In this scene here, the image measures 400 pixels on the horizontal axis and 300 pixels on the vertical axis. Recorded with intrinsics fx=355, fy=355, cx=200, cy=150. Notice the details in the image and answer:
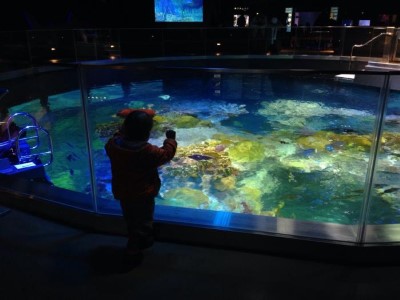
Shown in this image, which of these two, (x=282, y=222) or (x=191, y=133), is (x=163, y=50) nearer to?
(x=191, y=133)

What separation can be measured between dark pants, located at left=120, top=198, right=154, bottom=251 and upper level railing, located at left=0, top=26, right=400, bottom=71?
10.3 meters

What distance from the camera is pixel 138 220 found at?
247 cm

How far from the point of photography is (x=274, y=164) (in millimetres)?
6168

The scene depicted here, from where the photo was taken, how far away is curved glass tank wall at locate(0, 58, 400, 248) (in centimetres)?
268

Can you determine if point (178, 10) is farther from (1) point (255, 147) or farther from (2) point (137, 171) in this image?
(2) point (137, 171)

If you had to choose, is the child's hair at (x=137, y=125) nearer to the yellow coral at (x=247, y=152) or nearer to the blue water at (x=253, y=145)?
the blue water at (x=253, y=145)

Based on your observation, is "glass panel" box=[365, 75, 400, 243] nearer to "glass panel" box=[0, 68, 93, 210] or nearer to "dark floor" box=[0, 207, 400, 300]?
"dark floor" box=[0, 207, 400, 300]

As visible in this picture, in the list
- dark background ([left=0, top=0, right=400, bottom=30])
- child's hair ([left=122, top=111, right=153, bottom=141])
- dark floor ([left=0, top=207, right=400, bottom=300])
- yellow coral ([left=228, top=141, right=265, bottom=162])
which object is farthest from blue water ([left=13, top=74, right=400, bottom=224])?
dark background ([left=0, top=0, right=400, bottom=30])

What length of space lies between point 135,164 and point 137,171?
0.06m

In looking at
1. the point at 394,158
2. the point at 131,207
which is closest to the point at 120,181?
the point at 131,207

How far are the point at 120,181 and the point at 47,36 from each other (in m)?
11.0

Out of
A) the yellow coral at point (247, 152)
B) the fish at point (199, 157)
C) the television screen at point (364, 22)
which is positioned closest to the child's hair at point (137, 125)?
the fish at point (199, 157)

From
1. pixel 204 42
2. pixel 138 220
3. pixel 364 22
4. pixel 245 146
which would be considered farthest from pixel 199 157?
pixel 364 22

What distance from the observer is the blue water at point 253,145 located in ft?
15.1
